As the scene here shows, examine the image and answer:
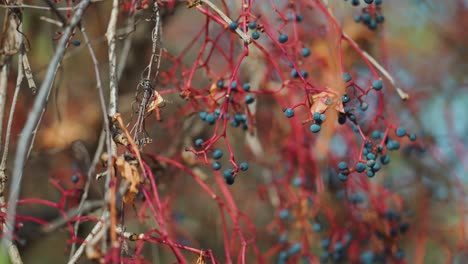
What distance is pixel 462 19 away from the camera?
5.08 meters

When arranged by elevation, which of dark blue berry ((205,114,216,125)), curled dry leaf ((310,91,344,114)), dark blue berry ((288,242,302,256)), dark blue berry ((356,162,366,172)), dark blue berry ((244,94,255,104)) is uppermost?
curled dry leaf ((310,91,344,114))

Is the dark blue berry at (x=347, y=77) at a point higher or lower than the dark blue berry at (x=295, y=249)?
higher

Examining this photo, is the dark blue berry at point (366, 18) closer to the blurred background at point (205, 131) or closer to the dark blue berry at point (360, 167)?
the blurred background at point (205, 131)

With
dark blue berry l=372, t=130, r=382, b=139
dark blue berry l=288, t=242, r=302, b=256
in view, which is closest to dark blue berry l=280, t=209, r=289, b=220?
dark blue berry l=288, t=242, r=302, b=256

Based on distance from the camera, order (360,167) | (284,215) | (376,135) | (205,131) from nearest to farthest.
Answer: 1. (360,167)
2. (376,135)
3. (284,215)
4. (205,131)

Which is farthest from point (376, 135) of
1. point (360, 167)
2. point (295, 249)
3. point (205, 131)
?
point (205, 131)

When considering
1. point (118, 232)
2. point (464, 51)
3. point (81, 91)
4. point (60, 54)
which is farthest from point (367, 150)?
point (464, 51)

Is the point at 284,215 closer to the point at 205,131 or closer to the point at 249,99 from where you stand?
the point at 205,131

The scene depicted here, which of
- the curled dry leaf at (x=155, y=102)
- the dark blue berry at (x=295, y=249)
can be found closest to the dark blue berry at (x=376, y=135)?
the dark blue berry at (x=295, y=249)

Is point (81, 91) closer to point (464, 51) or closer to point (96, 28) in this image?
point (96, 28)

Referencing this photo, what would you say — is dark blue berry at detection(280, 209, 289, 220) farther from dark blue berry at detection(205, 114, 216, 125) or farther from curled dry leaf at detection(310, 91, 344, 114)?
curled dry leaf at detection(310, 91, 344, 114)

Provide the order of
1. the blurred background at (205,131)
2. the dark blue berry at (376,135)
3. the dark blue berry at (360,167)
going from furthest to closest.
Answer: the blurred background at (205,131) → the dark blue berry at (376,135) → the dark blue berry at (360,167)

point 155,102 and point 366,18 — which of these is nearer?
point 155,102

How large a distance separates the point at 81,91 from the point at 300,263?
1.68 metres
